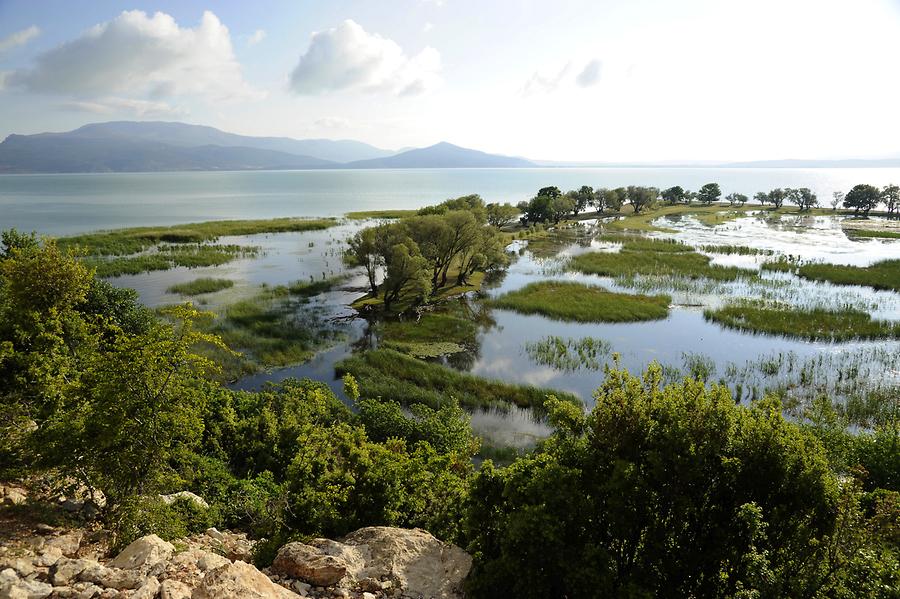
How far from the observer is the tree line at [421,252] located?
174ft

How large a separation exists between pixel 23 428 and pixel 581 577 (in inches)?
652

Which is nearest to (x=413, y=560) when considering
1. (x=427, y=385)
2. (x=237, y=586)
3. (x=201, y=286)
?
(x=237, y=586)

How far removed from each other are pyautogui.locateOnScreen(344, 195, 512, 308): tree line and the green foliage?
42.3m

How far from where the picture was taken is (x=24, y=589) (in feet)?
25.5

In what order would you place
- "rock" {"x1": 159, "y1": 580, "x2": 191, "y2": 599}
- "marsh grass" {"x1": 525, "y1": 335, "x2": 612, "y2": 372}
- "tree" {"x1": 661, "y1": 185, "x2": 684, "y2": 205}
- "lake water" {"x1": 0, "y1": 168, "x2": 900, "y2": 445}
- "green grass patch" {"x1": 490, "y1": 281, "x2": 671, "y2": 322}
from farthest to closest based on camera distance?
1. "tree" {"x1": 661, "y1": 185, "x2": 684, "y2": 205}
2. "green grass patch" {"x1": 490, "y1": 281, "x2": 671, "y2": 322}
3. "marsh grass" {"x1": 525, "y1": 335, "x2": 612, "y2": 372}
4. "lake water" {"x1": 0, "y1": 168, "x2": 900, "y2": 445}
5. "rock" {"x1": 159, "y1": 580, "x2": 191, "y2": 599}

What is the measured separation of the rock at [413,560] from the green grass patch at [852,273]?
69.5 meters

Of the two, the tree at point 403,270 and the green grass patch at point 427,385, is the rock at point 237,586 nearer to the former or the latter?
the green grass patch at point 427,385

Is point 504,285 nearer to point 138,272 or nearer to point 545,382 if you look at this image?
point 545,382

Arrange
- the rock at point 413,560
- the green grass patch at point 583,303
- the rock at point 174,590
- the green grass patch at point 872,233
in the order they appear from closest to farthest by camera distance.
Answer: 1. the rock at point 174,590
2. the rock at point 413,560
3. the green grass patch at point 583,303
4. the green grass patch at point 872,233

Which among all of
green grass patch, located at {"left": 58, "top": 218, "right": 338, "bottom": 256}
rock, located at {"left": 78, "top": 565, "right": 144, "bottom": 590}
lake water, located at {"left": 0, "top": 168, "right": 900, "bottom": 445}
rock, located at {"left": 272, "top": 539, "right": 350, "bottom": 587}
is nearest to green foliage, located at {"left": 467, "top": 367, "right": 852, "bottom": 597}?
rock, located at {"left": 272, "top": 539, "right": 350, "bottom": 587}

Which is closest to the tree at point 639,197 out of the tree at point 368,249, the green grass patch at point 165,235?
the green grass patch at point 165,235

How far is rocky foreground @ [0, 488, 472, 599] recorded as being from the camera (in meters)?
8.55

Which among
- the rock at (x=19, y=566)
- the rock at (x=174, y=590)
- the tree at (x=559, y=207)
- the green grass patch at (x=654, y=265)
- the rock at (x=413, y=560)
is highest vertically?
the tree at (x=559, y=207)

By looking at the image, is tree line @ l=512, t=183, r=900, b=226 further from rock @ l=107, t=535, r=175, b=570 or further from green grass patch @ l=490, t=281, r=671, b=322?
rock @ l=107, t=535, r=175, b=570
